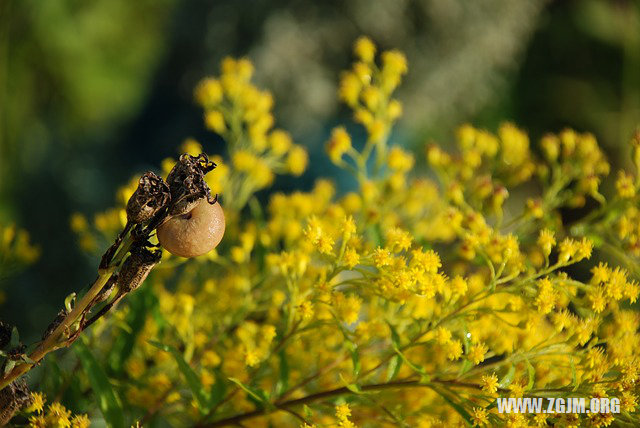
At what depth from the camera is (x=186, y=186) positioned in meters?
0.29

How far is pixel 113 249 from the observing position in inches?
12.0

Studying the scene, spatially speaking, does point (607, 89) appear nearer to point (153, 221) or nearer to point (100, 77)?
point (100, 77)

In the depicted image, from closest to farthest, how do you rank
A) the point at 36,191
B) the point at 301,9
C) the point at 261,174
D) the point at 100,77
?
the point at 261,174
the point at 36,191
the point at 301,9
the point at 100,77

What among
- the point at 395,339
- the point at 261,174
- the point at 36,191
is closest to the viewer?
the point at 395,339

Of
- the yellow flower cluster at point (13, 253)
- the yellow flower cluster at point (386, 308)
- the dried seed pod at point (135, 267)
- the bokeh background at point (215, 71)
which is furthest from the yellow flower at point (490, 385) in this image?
the bokeh background at point (215, 71)

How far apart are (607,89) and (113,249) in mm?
2098

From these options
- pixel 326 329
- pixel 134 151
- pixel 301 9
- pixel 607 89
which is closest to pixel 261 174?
pixel 326 329

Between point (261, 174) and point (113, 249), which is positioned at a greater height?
point (261, 174)

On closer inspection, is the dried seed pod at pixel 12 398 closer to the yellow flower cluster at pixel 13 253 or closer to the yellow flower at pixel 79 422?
the yellow flower at pixel 79 422

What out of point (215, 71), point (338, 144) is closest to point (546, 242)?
point (338, 144)

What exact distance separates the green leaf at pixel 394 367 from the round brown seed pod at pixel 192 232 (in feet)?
0.57

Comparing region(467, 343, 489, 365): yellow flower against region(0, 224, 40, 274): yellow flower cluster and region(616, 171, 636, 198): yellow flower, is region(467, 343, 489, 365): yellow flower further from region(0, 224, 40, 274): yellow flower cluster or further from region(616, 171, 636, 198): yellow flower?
region(0, 224, 40, 274): yellow flower cluster

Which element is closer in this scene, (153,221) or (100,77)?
(153,221)

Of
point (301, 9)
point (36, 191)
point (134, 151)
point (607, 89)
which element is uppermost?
point (607, 89)
